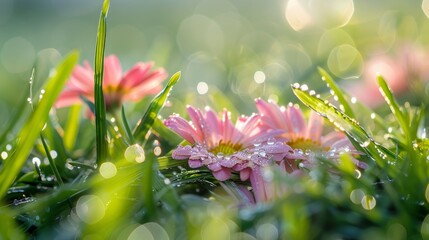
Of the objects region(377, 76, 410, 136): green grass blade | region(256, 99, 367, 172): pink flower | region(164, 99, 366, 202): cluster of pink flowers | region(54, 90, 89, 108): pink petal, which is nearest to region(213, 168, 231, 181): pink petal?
region(164, 99, 366, 202): cluster of pink flowers

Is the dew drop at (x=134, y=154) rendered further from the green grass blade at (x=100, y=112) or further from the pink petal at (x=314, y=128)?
the pink petal at (x=314, y=128)

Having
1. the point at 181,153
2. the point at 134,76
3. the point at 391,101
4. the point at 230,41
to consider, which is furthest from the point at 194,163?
the point at 230,41

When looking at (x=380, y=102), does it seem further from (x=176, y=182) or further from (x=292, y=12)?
(x=292, y=12)

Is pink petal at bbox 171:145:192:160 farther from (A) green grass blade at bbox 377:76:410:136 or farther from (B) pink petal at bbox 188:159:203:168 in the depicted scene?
(A) green grass blade at bbox 377:76:410:136

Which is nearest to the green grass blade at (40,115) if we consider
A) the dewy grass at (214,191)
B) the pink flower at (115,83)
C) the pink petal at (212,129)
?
the dewy grass at (214,191)

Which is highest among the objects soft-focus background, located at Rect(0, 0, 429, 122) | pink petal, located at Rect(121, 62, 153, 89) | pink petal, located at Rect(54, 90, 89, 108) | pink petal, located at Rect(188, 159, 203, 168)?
pink petal, located at Rect(121, 62, 153, 89)

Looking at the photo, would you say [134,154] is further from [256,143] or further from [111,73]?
[111,73]

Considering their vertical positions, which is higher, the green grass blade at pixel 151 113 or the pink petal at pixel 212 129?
the green grass blade at pixel 151 113
